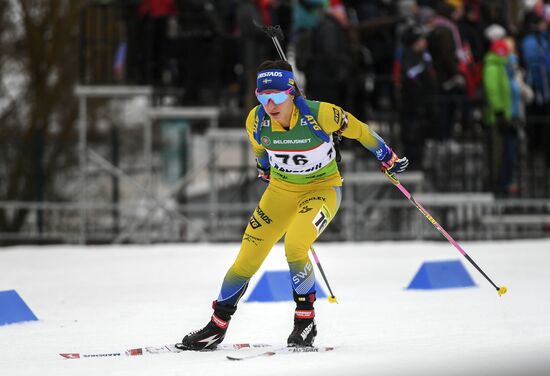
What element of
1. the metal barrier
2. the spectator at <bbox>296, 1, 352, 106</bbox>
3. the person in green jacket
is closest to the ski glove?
the spectator at <bbox>296, 1, 352, 106</bbox>

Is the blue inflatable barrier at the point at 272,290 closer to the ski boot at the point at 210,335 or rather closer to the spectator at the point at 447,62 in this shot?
the ski boot at the point at 210,335

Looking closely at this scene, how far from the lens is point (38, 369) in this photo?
6934 millimetres

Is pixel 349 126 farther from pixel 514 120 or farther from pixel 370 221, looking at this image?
pixel 370 221

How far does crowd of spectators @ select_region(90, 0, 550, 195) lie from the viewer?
16.2m

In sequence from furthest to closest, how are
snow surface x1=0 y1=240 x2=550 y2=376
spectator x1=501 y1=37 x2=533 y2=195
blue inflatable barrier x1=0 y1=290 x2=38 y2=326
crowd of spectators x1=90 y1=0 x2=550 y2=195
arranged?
spectator x1=501 y1=37 x2=533 y2=195, crowd of spectators x1=90 y1=0 x2=550 y2=195, blue inflatable barrier x1=0 y1=290 x2=38 y2=326, snow surface x1=0 y1=240 x2=550 y2=376

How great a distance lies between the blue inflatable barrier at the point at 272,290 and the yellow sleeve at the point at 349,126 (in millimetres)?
2704

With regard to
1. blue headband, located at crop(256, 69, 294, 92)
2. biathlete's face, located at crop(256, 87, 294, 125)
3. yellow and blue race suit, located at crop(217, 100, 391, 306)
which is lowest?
yellow and blue race suit, located at crop(217, 100, 391, 306)

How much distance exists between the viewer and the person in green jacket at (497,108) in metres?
16.5

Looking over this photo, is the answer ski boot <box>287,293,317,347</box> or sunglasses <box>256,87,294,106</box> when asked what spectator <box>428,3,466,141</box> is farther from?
ski boot <box>287,293,317,347</box>

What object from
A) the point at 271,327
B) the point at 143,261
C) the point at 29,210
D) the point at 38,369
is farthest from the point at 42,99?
the point at 38,369

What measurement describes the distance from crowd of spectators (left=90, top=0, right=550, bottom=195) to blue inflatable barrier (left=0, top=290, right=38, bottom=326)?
7257 mm

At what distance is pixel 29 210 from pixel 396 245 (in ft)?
21.3

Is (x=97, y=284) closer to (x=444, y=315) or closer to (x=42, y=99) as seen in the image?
(x=444, y=315)

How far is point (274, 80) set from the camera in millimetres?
7898
